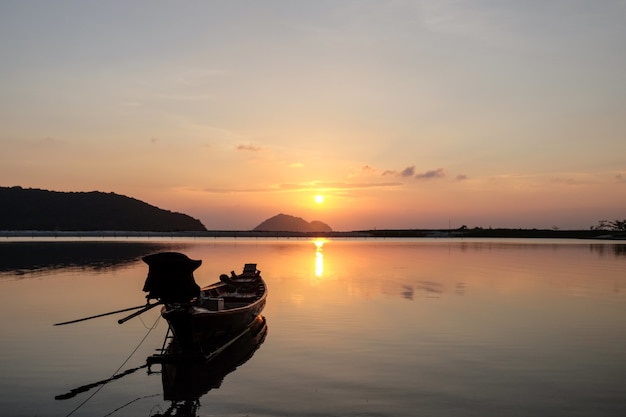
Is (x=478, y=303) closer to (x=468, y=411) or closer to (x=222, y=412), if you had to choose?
(x=468, y=411)

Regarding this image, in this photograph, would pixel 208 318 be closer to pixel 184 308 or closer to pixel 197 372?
pixel 184 308

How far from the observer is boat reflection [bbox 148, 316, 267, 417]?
51.3 ft

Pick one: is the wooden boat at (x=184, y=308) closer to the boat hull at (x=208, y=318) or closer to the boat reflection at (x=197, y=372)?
the boat hull at (x=208, y=318)

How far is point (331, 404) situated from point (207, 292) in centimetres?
1589

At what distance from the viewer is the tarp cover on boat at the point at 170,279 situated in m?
19.5

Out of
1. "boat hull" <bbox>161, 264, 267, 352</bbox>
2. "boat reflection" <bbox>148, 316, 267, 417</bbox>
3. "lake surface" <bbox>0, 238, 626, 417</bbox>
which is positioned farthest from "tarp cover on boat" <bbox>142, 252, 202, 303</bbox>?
"lake surface" <bbox>0, 238, 626, 417</bbox>

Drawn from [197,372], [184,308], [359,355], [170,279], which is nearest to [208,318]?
[184,308]

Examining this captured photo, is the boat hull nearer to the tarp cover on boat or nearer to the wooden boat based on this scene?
the wooden boat

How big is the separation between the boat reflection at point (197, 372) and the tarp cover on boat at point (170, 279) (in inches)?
88.3

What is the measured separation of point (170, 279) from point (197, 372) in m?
3.33

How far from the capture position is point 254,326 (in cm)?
2652

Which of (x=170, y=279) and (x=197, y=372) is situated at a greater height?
(x=170, y=279)

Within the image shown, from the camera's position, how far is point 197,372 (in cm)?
1861

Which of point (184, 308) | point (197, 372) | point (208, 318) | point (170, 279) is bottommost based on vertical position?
point (197, 372)
